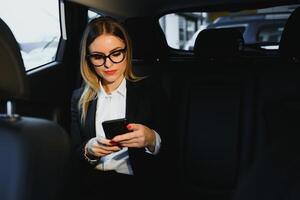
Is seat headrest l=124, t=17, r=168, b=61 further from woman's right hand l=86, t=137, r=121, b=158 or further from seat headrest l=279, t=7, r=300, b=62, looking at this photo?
woman's right hand l=86, t=137, r=121, b=158

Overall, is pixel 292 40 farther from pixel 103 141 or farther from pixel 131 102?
pixel 103 141

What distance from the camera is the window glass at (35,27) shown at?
2.51 metres

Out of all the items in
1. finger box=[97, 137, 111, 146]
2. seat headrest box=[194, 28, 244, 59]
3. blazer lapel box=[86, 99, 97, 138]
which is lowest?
finger box=[97, 137, 111, 146]

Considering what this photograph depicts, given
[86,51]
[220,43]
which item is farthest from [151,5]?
[86,51]

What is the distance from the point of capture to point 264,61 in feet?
7.69

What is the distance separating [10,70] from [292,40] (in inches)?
58.0

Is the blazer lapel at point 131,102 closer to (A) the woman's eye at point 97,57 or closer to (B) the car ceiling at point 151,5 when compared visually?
(A) the woman's eye at point 97,57

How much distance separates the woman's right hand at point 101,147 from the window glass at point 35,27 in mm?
857

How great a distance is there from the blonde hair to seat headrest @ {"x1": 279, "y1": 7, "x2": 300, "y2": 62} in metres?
0.77

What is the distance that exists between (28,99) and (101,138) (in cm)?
55

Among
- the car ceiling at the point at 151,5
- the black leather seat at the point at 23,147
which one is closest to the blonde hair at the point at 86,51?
the black leather seat at the point at 23,147

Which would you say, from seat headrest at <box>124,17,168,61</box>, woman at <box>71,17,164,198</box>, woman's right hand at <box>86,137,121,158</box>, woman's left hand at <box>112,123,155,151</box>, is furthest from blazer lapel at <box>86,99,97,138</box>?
seat headrest at <box>124,17,168,61</box>

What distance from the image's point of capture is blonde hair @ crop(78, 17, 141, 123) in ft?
6.19

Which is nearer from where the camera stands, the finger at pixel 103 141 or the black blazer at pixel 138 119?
the finger at pixel 103 141
